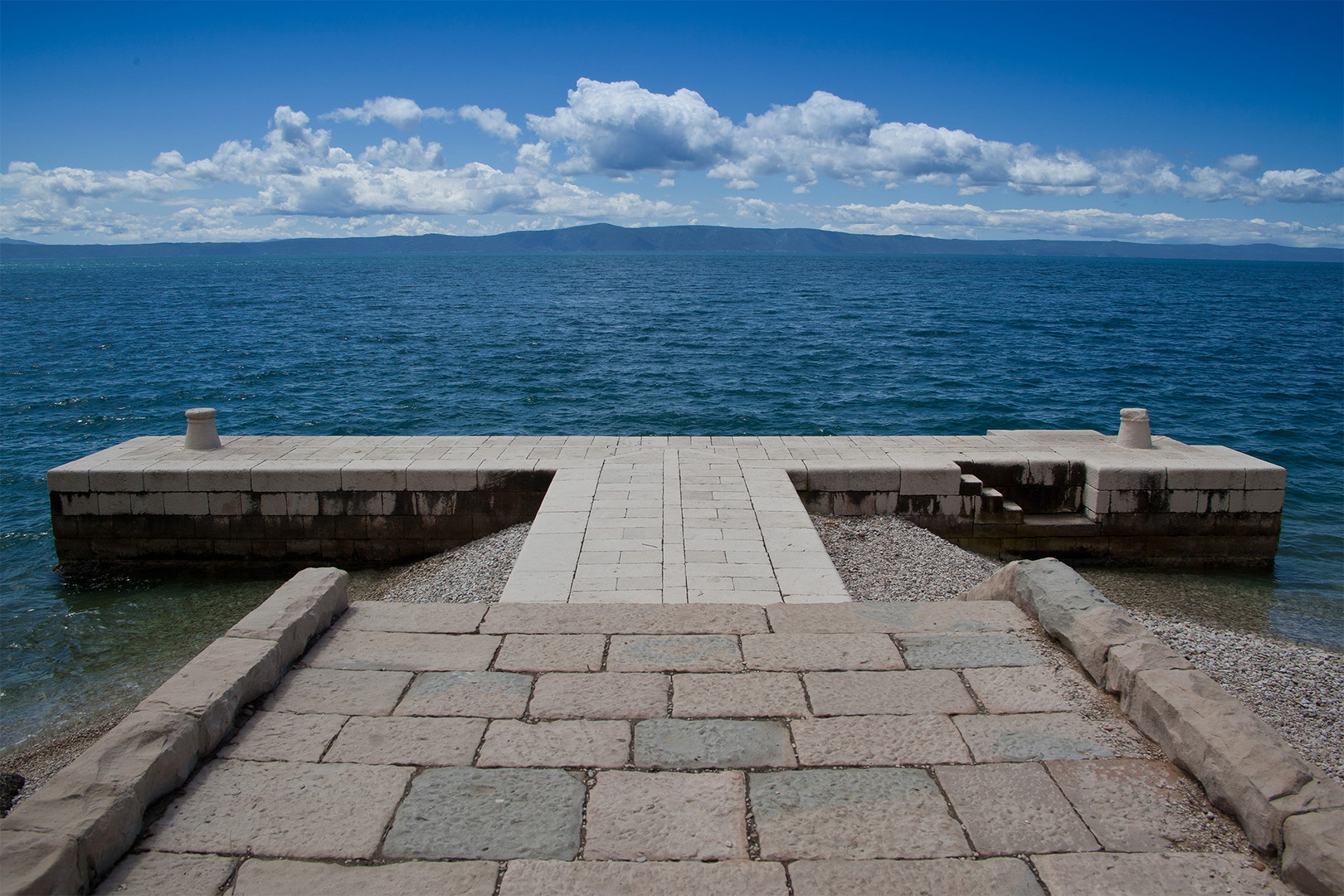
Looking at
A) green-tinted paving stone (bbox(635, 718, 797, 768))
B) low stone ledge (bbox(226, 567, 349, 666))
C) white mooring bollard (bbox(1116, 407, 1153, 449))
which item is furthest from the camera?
white mooring bollard (bbox(1116, 407, 1153, 449))

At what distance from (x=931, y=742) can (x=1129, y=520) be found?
737 centimetres

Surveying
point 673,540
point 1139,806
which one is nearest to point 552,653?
point 673,540

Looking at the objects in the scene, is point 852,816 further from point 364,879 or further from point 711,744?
point 364,879

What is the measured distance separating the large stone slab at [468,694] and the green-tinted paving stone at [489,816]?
47 cm

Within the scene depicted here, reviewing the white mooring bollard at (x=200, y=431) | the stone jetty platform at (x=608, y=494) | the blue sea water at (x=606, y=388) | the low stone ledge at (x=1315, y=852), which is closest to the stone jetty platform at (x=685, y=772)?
the low stone ledge at (x=1315, y=852)

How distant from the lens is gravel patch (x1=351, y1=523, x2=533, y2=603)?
7.06 m

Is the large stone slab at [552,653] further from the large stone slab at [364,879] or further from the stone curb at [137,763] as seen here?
the large stone slab at [364,879]

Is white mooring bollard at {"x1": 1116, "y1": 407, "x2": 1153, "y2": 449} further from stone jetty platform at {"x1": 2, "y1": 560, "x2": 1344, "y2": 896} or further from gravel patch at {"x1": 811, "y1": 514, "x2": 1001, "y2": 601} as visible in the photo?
stone jetty platform at {"x1": 2, "y1": 560, "x2": 1344, "y2": 896}

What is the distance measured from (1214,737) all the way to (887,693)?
138 cm

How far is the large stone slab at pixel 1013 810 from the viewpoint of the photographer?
3127 millimetres

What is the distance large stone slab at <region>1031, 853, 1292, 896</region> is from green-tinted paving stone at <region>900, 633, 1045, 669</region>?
1.45 m

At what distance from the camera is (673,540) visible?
710 cm

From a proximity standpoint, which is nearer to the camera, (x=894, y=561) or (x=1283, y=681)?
(x=1283, y=681)

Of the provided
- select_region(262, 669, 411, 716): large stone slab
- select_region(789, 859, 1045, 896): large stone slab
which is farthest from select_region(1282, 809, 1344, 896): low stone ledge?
select_region(262, 669, 411, 716): large stone slab
